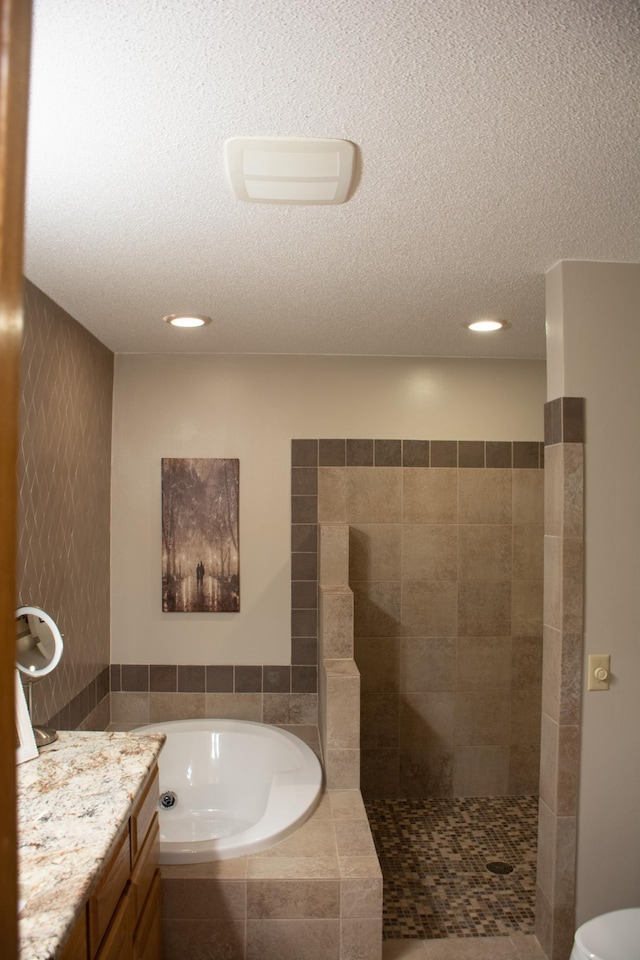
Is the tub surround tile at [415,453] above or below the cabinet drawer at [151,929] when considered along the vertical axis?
above

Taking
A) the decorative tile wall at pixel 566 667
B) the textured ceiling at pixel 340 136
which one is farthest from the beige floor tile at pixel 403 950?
the textured ceiling at pixel 340 136

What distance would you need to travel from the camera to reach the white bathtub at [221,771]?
10.9ft

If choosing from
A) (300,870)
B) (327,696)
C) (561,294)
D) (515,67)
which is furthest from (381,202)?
(300,870)

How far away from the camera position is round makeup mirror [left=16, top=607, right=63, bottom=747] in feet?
7.11

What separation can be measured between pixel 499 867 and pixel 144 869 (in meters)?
1.94

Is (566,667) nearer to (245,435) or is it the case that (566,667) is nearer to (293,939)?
(293,939)

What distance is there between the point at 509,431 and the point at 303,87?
2904mm

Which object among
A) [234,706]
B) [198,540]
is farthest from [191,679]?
[198,540]

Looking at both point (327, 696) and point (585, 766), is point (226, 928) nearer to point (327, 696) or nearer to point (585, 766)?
point (327, 696)

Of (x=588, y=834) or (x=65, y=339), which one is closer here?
(x=588, y=834)

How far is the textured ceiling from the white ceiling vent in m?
0.03

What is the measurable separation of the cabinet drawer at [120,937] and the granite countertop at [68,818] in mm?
228

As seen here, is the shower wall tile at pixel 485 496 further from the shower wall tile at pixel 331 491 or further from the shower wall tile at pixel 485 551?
the shower wall tile at pixel 331 491

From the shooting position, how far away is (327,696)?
293 cm
